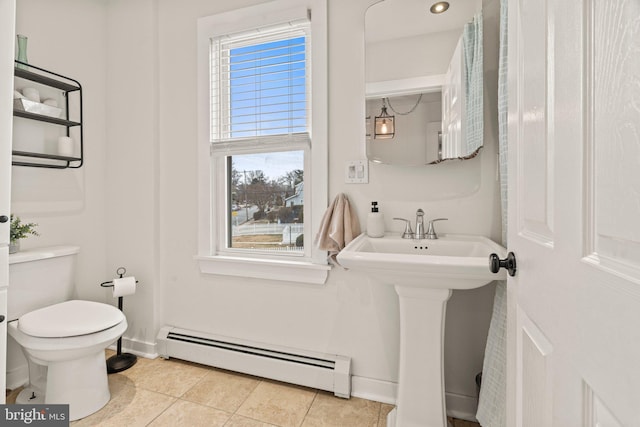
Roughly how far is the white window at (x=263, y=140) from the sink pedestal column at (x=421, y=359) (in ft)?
1.94

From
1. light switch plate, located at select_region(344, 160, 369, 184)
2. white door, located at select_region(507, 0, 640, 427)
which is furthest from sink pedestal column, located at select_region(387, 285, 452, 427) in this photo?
light switch plate, located at select_region(344, 160, 369, 184)

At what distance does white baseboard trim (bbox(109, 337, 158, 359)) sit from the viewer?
2107 millimetres

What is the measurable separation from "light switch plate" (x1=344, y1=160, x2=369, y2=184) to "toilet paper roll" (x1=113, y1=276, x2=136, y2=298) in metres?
1.54

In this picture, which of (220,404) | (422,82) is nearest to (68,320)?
(220,404)

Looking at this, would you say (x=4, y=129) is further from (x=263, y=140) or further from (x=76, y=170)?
(x=263, y=140)

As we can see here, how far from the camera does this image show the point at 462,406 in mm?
1534

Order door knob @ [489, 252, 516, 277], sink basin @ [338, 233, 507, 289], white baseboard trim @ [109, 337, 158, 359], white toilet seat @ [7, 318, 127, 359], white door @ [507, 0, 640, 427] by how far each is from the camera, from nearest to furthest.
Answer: white door @ [507, 0, 640, 427] < door knob @ [489, 252, 516, 277] < sink basin @ [338, 233, 507, 289] < white toilet seat @ [7, 318, 127, 359] < white baseboard trim @ [109, 337, 158, 359]

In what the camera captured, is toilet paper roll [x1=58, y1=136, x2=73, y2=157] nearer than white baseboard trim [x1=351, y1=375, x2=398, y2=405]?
No

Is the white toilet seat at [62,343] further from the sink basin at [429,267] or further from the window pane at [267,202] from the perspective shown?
the sink basin at [429,267]

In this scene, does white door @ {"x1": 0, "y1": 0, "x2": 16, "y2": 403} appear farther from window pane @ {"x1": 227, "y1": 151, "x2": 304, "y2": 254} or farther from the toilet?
window pane @ {"x1": 227, "y1": 151, "x2": 304, "y2": 254}

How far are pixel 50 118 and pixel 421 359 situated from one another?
2.46 meters

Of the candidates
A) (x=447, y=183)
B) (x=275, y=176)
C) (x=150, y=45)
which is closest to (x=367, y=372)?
(x=447, y=183)

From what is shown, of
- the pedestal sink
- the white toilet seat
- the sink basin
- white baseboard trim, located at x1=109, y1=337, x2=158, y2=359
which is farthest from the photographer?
white baseboard trim, located at x1=109, y1=337, x2=158, y2=359

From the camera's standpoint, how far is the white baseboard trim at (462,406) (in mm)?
1517
